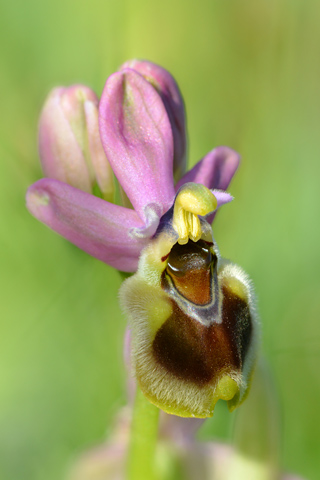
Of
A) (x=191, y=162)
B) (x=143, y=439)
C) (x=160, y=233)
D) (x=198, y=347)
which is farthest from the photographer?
(x=191, y=162)

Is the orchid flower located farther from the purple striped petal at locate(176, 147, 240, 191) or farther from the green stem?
the green stem

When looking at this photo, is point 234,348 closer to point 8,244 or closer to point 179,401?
point 179,401

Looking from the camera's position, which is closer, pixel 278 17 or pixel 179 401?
pixel 179 401

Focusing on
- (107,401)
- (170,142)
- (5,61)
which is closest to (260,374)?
(170,142)

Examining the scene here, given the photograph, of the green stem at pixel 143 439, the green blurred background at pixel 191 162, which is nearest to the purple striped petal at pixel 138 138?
the green stem at pixel 143 439

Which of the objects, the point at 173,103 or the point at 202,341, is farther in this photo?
the point at 173,103

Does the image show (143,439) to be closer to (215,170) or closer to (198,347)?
(198,347)

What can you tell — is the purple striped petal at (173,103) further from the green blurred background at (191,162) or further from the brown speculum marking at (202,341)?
the green blurred background at (191,162)

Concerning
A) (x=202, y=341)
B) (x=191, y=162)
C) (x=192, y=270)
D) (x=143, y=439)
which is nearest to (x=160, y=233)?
(x=192, y=270)
